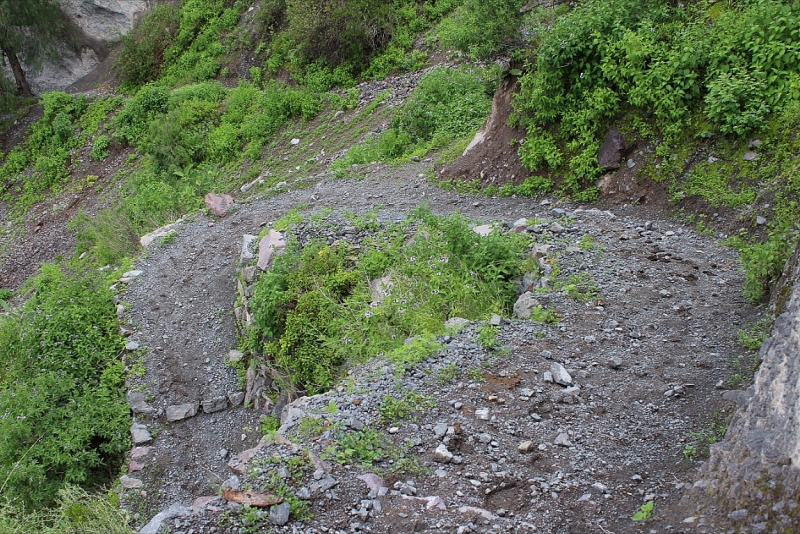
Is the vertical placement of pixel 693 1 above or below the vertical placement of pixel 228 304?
above

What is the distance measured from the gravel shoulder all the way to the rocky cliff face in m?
18.9

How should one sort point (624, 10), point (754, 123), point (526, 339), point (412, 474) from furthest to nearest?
point (624, 10), point (754, 123), point (526, 339), point (412, 474)

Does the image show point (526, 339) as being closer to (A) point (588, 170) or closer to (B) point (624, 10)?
(A) point (588, 170)

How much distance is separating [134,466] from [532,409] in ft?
14.3

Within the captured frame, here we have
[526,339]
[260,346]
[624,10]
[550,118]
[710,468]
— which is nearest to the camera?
[710,468]

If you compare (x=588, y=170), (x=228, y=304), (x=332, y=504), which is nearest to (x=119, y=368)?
(x=228, y=304)

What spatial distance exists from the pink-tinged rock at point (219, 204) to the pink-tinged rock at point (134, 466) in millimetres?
5062

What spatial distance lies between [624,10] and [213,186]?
9444 millimetres

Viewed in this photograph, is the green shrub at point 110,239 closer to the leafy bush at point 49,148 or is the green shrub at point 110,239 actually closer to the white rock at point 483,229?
the leafy bush at point 49,148

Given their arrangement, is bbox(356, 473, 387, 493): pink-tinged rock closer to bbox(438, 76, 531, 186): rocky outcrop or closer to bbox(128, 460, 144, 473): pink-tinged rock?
bbox(128, 460, 144, 473): pink-tinged rock

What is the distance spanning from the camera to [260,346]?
7277mm

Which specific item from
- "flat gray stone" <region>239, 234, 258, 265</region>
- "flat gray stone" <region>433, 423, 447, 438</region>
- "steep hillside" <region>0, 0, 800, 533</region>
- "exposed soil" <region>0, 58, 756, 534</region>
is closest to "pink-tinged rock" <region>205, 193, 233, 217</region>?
"steep hillside" <region>0, 0, 800, 533</region>

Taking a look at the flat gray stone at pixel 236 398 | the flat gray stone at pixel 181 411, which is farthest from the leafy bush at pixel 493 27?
the flat gray stone at pixel 181 411

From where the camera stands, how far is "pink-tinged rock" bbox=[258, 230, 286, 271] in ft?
26.0
